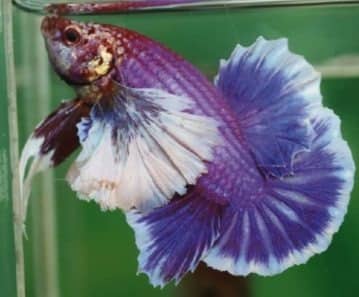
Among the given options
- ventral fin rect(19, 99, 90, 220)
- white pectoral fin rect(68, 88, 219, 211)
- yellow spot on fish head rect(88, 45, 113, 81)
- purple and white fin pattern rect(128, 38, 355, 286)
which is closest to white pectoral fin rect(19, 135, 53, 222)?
ventral fin rect(19, 99, 90, 220)

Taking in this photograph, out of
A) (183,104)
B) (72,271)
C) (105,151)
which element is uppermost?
(183,104)

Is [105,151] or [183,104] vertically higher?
[183,104]

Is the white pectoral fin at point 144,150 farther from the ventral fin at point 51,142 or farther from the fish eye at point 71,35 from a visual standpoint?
the fish eye at point 71,35

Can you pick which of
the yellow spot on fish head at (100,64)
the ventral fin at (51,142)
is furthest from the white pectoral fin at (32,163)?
the yellow spot on fish head at (100,64)

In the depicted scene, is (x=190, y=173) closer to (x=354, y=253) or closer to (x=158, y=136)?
(x=158, y=136)

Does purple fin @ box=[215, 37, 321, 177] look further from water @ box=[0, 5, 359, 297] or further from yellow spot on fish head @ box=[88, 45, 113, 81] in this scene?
yellow spot on fish head @ box=[88, 45, 113, 81]

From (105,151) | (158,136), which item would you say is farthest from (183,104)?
(105,151)
